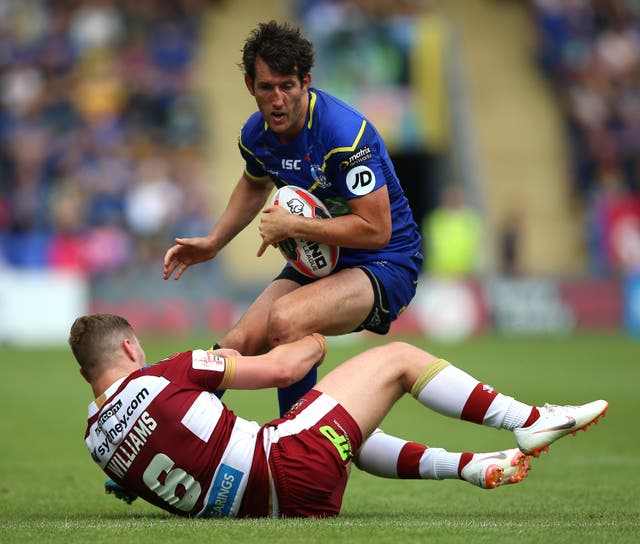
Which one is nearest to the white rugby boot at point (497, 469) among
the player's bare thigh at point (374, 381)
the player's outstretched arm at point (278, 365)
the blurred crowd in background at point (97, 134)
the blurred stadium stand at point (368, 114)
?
the player's bare thigh at point (374, 381)

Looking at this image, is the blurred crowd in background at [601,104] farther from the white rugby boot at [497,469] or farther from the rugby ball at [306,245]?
the white rugby boot at [497,469]

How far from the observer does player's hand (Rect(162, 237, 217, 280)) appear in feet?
23.6

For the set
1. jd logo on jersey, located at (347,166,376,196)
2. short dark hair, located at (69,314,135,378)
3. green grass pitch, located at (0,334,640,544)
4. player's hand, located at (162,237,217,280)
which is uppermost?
jd logo on jersey, located at (347,166,376,196)

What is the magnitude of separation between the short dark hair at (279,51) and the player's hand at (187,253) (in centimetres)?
115

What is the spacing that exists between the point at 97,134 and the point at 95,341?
1603 centimetres

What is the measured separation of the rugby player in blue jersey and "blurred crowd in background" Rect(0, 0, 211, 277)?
12651 millimetres

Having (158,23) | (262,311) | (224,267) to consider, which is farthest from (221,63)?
(262,311)

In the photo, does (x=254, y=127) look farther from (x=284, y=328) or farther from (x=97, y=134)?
(x=97, y=134)

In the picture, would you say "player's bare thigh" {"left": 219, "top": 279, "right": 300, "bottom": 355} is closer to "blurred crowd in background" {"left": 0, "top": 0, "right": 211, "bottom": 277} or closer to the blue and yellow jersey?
the blue and yellow jersey

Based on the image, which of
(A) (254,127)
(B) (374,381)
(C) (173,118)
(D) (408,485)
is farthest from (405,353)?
(C) (173,118)

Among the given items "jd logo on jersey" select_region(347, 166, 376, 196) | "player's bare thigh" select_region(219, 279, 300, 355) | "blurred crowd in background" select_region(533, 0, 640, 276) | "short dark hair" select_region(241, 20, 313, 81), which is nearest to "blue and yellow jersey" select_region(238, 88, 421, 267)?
"jd logo on jersey" select_region(347, 166, 376, 196)

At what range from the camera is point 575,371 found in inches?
593

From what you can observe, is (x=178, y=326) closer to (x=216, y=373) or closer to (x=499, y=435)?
(x=499, y=435)

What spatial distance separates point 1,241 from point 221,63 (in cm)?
731
